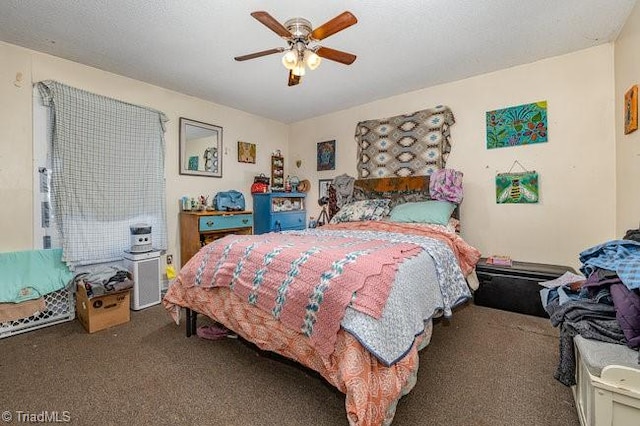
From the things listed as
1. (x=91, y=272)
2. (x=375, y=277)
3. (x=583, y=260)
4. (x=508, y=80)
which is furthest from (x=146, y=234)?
(x=508, y=80)

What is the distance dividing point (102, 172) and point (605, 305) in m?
3.99

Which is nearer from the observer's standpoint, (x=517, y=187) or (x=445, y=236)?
(x=445, y=236)

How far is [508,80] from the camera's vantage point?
3070 millimetres

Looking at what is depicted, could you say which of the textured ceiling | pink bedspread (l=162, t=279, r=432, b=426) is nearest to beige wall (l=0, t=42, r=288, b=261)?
the textured ceiling

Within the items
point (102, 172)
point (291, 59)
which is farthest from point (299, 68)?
point (102, 172)

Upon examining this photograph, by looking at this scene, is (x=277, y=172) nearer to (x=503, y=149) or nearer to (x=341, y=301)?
(x=503, y=149)

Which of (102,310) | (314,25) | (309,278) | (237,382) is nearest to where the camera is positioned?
(309,278)

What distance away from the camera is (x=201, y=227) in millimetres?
3443

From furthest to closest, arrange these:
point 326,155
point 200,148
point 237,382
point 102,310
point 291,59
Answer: point 326,155 → point 200,148 → point 102,310 → point 291,59 → point 237,382

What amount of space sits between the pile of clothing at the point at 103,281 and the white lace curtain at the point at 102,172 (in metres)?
0.25

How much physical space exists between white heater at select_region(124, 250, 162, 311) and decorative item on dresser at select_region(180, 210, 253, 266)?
433 millimetres

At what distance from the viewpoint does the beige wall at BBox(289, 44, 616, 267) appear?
2.65 metres

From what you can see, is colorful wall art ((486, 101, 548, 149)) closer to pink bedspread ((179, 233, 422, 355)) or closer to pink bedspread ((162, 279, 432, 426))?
pink bedspread ((179, 233, 422, 355))

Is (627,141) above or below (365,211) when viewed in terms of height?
above
